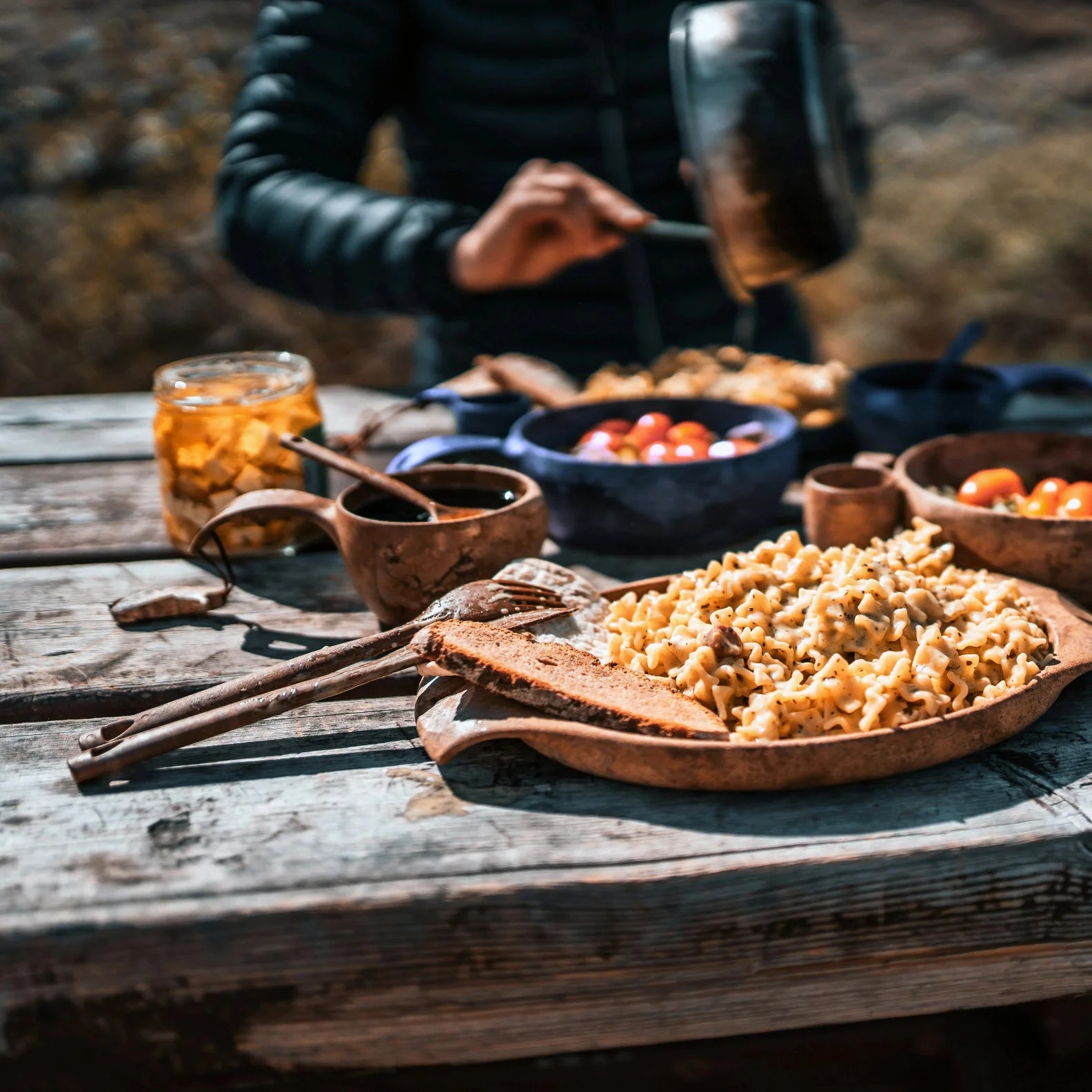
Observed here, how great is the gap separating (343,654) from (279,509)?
0.32 m

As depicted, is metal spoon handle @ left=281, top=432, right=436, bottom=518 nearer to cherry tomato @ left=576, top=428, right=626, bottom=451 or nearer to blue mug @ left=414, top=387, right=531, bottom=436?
cherry tomato @ left=576, top=428, right=626, bottom=451

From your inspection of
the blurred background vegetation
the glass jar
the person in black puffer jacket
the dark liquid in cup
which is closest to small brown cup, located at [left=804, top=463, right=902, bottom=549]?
the dark liquid in cup

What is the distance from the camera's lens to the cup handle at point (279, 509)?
127cm

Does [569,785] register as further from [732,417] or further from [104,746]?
[732,417]

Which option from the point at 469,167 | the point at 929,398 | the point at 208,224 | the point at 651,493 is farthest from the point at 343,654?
the point at 208,224

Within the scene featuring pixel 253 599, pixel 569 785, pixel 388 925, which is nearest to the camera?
pixel 388 925

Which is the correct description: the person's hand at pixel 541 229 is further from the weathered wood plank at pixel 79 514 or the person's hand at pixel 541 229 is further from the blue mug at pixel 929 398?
the weathered wood plank at pixel 79 514

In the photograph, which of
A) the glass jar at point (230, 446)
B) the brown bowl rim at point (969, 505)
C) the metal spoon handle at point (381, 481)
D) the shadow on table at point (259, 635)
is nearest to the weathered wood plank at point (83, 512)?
the glass jar at point (230, 446)

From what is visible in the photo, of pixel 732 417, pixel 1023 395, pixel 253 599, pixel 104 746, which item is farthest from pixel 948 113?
pixel 104 746

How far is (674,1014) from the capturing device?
860 mm

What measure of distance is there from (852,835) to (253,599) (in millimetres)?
808

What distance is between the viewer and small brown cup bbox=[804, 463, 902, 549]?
4.38ft

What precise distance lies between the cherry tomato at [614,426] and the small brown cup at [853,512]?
12.8 inches

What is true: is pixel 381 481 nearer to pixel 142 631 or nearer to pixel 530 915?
pixel 142 631
